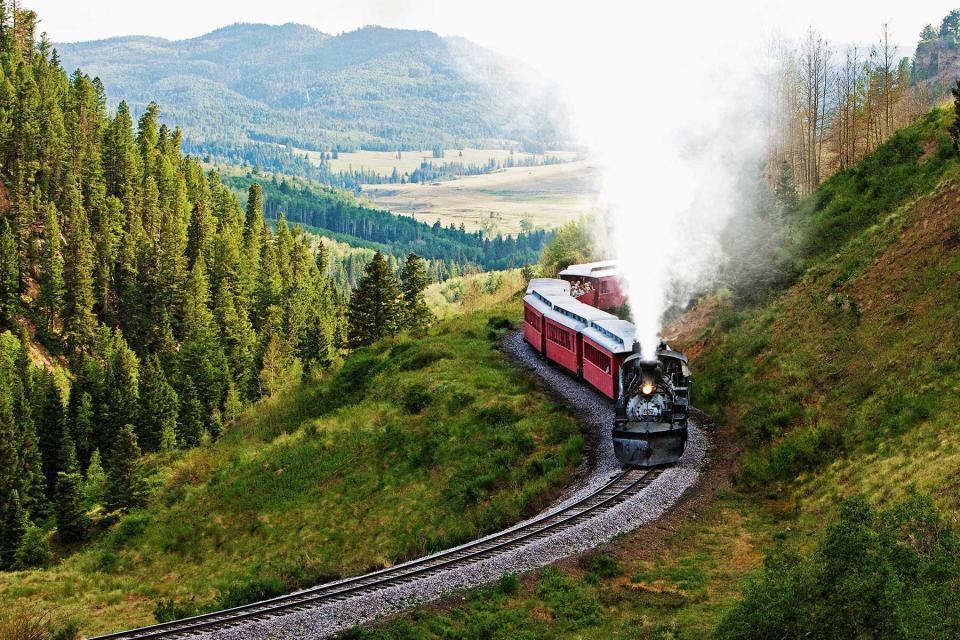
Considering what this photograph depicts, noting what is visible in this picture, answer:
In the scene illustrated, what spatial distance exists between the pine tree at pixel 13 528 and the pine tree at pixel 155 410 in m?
26.6

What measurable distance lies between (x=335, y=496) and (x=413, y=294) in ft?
133

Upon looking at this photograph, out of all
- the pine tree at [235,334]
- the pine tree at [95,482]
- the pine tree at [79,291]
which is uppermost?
the pine tree at [79,291]

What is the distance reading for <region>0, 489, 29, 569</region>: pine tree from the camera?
61.7m

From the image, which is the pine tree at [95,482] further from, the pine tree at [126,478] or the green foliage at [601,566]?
the green foliage at [601,566]

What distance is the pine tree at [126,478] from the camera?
55.6m

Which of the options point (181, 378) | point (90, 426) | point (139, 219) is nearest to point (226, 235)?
point (139, 219)

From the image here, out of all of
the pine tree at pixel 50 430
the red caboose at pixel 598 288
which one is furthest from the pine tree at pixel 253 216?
the red caboose at pixel 598 288

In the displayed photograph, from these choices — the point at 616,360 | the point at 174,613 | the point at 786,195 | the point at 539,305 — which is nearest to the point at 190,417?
the point at 539,305

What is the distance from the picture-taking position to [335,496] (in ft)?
126

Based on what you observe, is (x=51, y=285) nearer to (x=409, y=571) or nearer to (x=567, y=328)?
(x=567, y=328)

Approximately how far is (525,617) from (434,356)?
3455cm

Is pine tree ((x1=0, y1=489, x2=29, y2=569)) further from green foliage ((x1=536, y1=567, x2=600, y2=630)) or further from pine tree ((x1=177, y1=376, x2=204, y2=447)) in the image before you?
green foliage ((x1=536, y1=567, x2=600, y2=630))

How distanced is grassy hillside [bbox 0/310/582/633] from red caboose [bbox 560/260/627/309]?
7.85 m

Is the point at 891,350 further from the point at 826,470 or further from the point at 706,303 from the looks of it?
the point at 706,303
